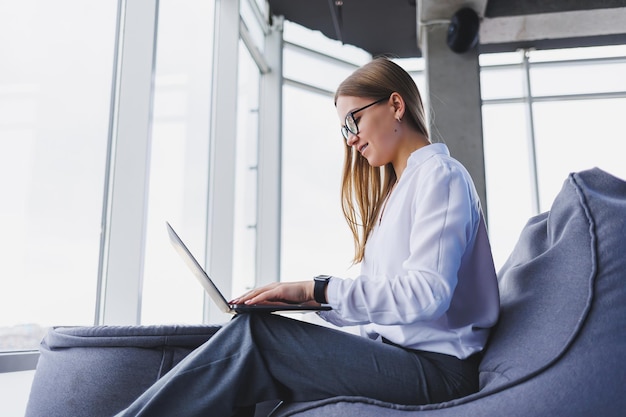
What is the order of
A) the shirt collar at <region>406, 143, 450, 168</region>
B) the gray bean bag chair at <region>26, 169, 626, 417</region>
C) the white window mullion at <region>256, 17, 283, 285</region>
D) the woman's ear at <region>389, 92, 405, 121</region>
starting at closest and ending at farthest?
the gray bean bag chair at <region>26, 169, 626, 417</region> → the shirt collar at <region>406, 143, 450, 168</region> → the woman's ear at <region>389, 92, 405, 121</region> → the white window mullion at <region>256, 17, 283, 285</region>

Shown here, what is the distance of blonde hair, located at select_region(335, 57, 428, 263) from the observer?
5.14 feet

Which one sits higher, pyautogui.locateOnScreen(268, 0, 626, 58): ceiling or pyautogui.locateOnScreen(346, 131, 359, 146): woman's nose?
pyautogui.locateOnScreen(268, 0, 626, 58): ceiling

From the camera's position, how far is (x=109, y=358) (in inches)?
59.7

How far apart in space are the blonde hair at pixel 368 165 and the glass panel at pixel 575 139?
4377mm

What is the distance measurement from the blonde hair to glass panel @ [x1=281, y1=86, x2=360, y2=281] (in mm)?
3630

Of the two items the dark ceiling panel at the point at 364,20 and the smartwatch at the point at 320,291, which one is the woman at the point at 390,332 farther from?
the dark ceiling panel at the point at 364,20

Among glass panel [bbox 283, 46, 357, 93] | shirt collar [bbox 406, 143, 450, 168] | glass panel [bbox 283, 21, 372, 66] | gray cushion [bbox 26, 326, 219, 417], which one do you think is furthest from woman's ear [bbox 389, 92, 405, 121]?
glass panel [bbox 283, 21, 372, 66]

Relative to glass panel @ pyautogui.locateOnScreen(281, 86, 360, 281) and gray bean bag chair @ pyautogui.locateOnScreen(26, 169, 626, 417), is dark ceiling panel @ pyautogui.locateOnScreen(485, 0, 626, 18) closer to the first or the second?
glass panel @ pyautogui.locateOnScreen(281, 86, 360, 281)

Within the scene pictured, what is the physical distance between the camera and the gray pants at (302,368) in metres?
1.17

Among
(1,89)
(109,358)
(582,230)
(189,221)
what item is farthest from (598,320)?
(189,221)

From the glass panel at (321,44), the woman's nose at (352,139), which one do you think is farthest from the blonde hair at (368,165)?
the glass panel at (321,44)

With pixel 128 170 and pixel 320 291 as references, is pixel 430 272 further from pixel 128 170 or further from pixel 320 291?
pixel 128 170

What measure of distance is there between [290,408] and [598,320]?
0.70m

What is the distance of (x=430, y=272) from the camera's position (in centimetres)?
117
